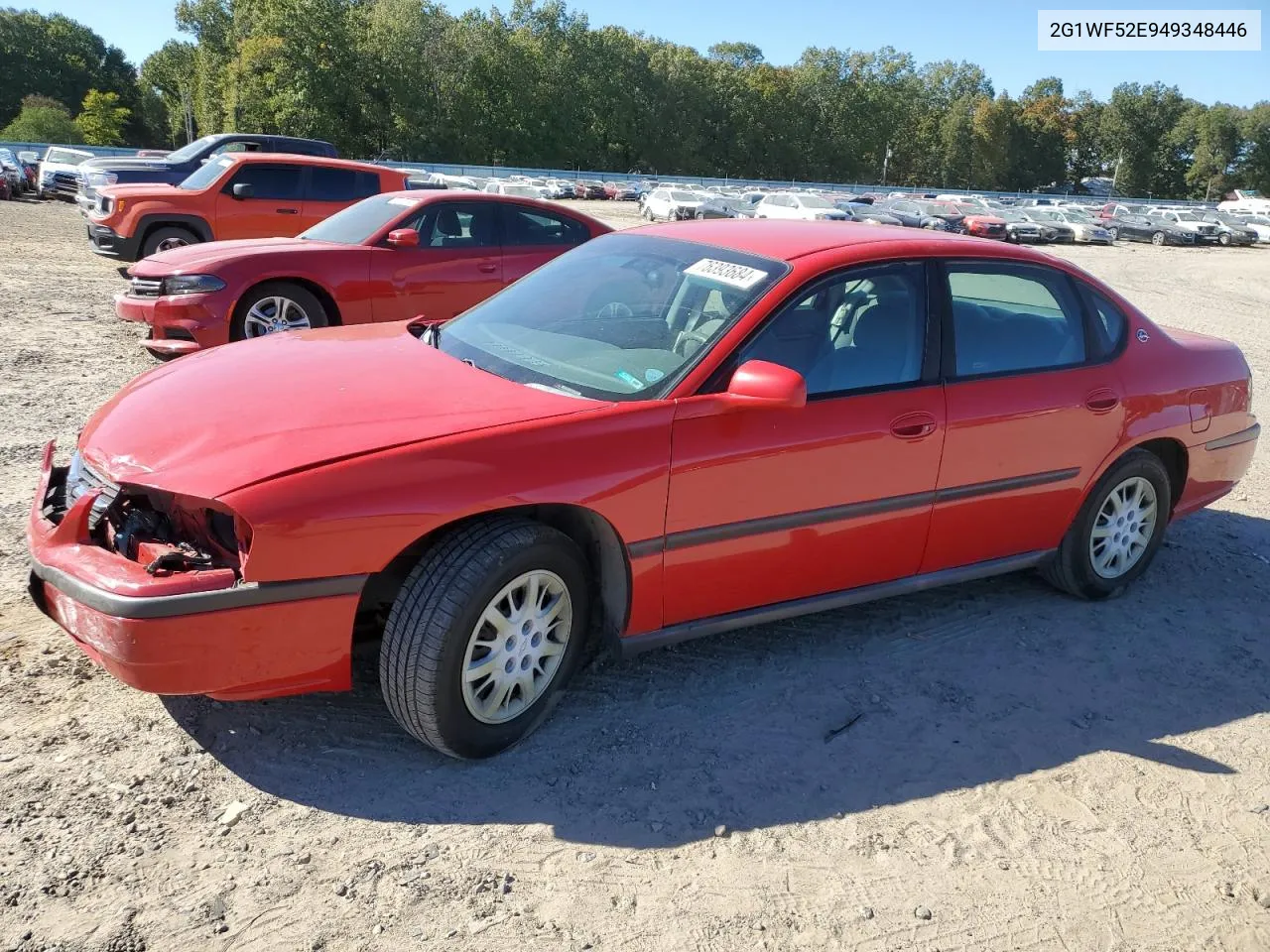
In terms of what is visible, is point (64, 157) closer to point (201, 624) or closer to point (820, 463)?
point (201, 624)

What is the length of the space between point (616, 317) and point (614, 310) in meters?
0.05

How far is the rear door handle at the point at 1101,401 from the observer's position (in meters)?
4.20

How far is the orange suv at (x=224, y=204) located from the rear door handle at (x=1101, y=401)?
32.4 feet

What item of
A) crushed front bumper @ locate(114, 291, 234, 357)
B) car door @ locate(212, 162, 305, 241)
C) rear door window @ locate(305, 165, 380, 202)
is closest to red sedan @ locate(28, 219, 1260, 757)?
crushed front bumper @ locate(114, 291, 234, 357)

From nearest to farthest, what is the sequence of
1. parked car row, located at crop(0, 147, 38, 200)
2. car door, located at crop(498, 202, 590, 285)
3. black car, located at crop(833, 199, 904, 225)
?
car door, located at crop(498, 202, 590, 285)
parked car row, located at crop(0, 147, 38, 200)
black car, located at crop(833, 199, 904, 225)

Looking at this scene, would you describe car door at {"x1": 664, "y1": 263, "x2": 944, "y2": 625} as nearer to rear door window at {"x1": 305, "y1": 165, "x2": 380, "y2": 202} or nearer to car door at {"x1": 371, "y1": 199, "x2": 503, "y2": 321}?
car door at {"x1": 371, "y1": 199, "x2": 503, "y2": 321}

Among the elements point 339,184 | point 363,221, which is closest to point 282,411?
point 363,221

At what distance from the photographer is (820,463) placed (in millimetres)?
3459

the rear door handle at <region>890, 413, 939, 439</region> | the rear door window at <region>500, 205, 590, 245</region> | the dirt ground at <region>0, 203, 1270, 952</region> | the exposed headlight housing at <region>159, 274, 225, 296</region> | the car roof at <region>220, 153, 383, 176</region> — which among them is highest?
the car roof at <region>220, 153, 383, 176</region>

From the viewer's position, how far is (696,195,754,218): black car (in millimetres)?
38469

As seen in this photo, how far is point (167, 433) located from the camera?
2.97 m

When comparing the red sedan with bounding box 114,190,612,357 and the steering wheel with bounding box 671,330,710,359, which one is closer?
the steering wheel with bounding box 671,330,710,359

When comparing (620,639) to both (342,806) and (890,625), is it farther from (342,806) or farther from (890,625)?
(890,625)

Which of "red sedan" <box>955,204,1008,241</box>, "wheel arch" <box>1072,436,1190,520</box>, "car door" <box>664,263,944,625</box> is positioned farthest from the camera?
"red sedan" <box>955,204,1008,241</box>
